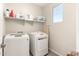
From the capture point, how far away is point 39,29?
1630mm

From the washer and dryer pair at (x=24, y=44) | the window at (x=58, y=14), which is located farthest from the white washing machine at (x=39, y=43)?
the window at (x=58, y=14)

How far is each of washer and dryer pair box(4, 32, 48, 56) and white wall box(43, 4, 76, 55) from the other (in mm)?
151

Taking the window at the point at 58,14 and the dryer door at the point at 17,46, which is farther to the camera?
the window at the point at 58,14

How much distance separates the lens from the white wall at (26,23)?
61.6 inches

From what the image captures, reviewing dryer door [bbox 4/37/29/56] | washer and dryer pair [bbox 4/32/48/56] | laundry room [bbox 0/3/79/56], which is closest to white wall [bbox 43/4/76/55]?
laundry room [bbox 0/3/79/56]

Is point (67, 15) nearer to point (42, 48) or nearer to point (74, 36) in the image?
point (74, 36)

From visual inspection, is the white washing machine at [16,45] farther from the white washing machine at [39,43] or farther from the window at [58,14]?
the window at [58,14]

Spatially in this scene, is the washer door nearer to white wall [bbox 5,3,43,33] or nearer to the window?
white wall [bbox 5,3,43,33]

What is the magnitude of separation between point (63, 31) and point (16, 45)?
80 centimetres

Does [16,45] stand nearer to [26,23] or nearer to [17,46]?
[17,46]

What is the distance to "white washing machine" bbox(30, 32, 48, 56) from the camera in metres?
1.60

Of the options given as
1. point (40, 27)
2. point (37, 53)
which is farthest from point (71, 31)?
point (37, 53)

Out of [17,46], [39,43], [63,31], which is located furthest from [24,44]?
[63,31]

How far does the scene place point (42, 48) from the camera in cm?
167
